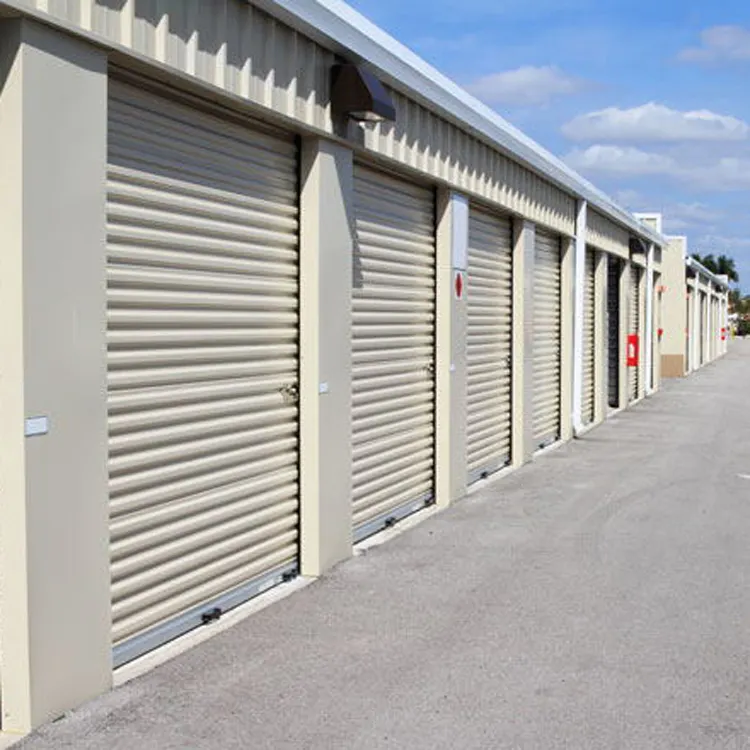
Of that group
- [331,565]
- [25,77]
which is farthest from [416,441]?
[25,77]

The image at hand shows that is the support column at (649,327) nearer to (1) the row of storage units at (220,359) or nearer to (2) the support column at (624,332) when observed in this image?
(2) the support column at (624,332)

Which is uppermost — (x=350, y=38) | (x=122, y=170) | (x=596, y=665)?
(x=350, y=38)

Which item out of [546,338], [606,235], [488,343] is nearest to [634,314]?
[606,235]

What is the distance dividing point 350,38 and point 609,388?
16.4 meters

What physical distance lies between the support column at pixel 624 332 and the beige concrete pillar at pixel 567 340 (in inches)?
241

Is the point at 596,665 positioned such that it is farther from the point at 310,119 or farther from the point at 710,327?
the point at 710,327

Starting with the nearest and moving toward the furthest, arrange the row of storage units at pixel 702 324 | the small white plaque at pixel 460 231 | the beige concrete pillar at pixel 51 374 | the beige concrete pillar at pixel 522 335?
the beige concrete pillar at pixel 51 374, the small white plaque at pixel 460 231, the beige concrete pillar at pixel 522 335, the row of storage units at pixel 702 324

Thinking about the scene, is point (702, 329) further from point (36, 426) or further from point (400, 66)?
point (36, 426)

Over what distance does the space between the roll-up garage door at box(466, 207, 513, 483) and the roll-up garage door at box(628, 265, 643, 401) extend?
11.3 meters

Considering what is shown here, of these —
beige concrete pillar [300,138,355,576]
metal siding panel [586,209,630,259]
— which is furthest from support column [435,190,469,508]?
metal siding panel [586,209,630,259]

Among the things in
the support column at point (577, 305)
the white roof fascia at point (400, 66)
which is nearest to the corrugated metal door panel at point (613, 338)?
the support column at point (577, 305)

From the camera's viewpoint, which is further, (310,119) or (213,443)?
(310,119)

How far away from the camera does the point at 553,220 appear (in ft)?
50.3

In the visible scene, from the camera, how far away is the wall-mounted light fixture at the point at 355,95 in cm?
756
